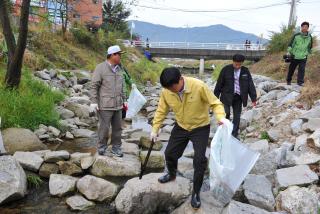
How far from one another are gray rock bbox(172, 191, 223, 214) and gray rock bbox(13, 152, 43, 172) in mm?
2487

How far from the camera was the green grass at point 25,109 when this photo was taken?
8.00m

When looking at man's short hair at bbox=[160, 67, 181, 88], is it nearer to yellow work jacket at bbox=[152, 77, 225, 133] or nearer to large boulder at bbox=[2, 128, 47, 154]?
yellow work jacket at bbox=[152, 77, 225, 133]

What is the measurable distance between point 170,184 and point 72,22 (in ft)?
60.6

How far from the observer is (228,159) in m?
4.71

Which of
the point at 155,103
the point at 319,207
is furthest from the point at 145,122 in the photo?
the point at 319,207

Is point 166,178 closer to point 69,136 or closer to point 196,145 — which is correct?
point 196,145

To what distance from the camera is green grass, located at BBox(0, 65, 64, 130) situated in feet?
26.2

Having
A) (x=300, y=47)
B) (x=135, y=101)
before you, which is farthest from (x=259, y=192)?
(x=300, y=47)

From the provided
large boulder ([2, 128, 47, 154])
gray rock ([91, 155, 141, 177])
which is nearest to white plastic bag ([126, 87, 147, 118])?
gray rock ([91, 155, 141, 177])

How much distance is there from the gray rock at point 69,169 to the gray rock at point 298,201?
3.14 meters

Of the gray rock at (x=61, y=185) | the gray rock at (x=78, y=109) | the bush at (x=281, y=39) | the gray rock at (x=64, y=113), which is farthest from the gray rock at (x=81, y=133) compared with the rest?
the bush at (x=281, y=39)

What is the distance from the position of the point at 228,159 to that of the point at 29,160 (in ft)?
10.9

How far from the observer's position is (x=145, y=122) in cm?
1216

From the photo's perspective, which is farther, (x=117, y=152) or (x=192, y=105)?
(x=117, y=152)
